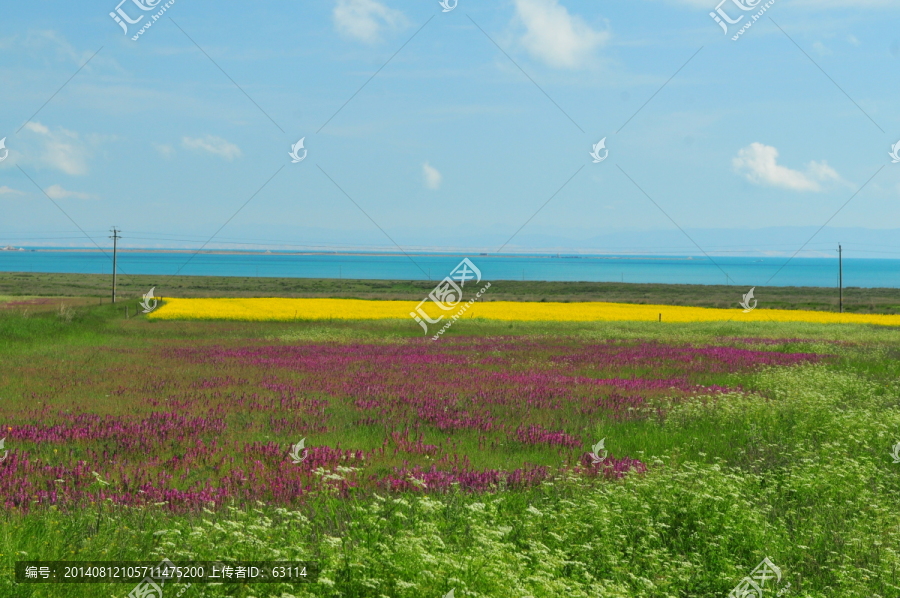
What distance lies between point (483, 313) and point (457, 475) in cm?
4558

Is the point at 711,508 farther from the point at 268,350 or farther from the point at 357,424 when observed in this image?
the point at 268,350

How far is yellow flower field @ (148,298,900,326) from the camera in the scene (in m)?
48.7

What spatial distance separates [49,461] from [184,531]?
13.6ft

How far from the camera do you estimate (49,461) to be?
9164 mm

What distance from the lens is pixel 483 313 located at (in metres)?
54.3

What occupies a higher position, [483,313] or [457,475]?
[483,313]

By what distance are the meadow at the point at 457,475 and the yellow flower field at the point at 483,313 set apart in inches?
1075

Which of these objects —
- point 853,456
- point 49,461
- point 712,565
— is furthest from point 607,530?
point 49,461

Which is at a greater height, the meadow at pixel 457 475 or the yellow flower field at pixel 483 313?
the yellow flower field at pixel 483 313

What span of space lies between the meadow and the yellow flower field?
89.6ft

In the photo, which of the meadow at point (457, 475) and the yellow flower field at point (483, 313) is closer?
the meadow at point (457, 475)

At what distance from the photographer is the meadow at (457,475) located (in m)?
5.62

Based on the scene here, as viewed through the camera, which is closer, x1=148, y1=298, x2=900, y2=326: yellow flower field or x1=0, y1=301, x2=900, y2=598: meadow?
x1=0, y1=301, x2=900, y2=598: meadow

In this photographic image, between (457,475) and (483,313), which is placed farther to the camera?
(483,313)
